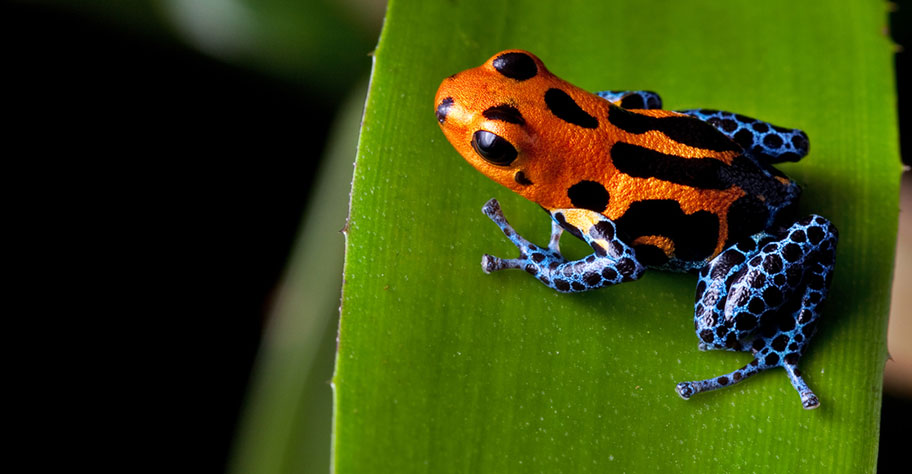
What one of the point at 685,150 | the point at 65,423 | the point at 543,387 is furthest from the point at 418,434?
the point at 65,423

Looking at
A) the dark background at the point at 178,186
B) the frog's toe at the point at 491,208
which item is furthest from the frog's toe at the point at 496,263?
the dark background at the point at 178,186

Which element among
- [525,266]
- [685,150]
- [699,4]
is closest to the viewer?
[525,266]

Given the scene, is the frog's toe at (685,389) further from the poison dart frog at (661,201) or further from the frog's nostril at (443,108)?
the frog's nostril at (443,108)

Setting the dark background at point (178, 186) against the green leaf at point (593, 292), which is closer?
the green leaf at point (593, 292)

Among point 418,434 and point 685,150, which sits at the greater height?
point 685,150

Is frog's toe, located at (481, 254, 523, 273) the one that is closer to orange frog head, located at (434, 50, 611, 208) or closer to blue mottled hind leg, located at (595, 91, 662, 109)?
orange frog head, located at (434, 50, 611, 208)

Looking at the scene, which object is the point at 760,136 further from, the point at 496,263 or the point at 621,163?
the point at 496,263

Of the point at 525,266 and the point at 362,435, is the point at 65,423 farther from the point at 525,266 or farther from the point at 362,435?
the point at 525,266
